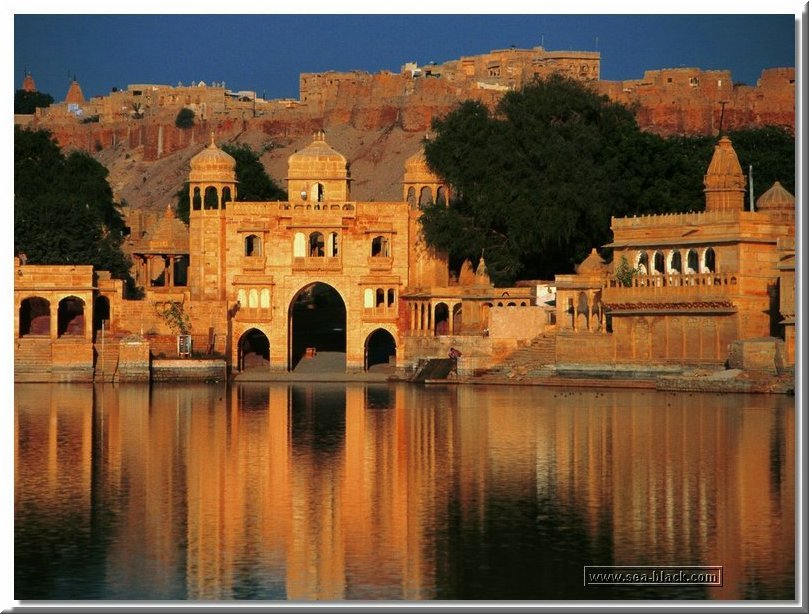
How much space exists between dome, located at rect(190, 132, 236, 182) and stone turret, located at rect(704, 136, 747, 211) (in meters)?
14.0

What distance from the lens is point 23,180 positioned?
7031 centimetres

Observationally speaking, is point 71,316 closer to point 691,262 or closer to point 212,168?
point 212,168

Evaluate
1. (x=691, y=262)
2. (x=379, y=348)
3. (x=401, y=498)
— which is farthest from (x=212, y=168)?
(x=401, y=498)

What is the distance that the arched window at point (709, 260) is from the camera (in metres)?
49.5

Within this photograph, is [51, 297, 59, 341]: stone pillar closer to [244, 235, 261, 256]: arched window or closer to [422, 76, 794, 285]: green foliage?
[244, 235, 261, 256]: arched window

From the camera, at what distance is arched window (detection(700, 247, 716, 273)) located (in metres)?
49.5

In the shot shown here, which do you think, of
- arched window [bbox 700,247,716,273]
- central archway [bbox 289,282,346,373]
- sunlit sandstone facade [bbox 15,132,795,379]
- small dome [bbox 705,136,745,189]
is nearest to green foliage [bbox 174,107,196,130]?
central archway [bbox 289,282,346,373]

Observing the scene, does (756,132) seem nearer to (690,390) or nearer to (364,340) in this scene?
(364,340)

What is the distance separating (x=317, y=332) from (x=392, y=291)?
5206mm

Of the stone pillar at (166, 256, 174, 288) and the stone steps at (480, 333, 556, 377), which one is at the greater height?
the stone pillar at (166, 256, 174, 288)

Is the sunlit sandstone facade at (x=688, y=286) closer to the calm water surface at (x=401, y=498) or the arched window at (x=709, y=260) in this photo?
the arched window at (x=709, y=260)

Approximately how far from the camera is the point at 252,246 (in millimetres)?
57500

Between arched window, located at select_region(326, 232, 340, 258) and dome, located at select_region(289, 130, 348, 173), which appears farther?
dome, located at select_region(289, 130, 348, 173)
